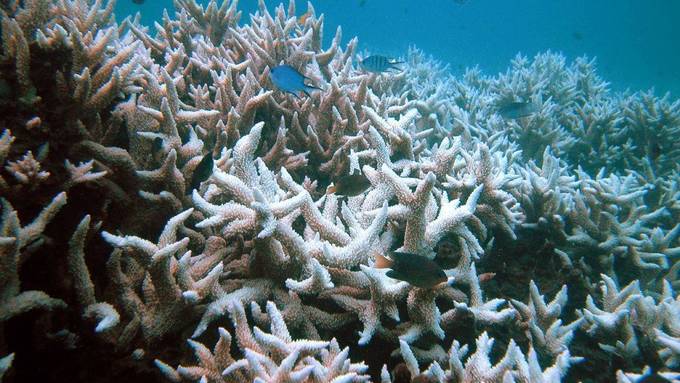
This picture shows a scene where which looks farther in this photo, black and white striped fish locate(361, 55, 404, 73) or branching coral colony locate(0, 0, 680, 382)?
black and white striped fish locate(361, 55, 404, 73)

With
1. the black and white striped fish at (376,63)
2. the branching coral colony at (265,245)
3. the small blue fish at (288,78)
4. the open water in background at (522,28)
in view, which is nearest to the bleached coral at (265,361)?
the branching coral colony at (265,245)

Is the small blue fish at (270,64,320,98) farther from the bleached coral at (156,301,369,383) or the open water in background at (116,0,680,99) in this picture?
the open water in background at (116,0,680,99)

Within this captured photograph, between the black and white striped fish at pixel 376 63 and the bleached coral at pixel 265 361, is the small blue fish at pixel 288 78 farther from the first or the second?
the bleached coral at pixel 265 361

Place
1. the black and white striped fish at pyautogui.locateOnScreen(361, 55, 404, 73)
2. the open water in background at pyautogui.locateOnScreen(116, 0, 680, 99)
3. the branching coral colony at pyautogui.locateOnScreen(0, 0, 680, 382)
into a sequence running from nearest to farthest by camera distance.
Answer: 1. the branching coral colony at pyautogui.locateOnScreen(0, 0, 680, 382)
2. the black and white striped fish at pyautogui.locateOnScreen(361, 55, 404, 73)
3. the open water in background at pyautogui.locateOnScreen(116, 0, 680, 99)

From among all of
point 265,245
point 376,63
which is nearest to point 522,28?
point 376,63

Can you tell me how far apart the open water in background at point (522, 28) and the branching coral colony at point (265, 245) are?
147ft

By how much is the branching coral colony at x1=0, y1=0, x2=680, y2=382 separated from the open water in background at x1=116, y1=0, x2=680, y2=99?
147ft

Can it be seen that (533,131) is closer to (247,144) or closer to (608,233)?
(608,233)

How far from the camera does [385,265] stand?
1853mm

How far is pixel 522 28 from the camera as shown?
8906cm

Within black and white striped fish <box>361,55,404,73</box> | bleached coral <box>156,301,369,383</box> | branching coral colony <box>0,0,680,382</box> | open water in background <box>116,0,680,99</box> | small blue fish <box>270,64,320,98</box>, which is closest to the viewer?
bleached coral <box>156,301,369,383</box>

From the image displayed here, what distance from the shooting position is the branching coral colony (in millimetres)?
1723

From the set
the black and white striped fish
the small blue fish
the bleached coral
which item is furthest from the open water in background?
the bleached coral

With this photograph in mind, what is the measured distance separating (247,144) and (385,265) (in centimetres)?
115
